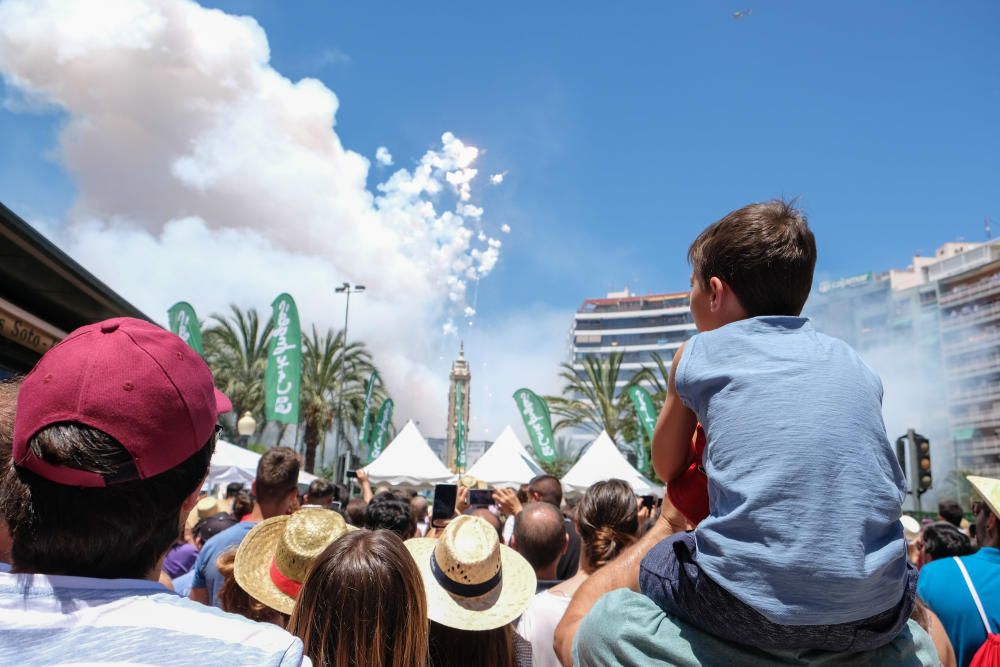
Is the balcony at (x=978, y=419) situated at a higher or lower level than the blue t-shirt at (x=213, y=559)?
higher

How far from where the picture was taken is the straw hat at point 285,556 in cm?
293

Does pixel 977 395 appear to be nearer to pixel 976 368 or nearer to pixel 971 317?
pixel 976 368

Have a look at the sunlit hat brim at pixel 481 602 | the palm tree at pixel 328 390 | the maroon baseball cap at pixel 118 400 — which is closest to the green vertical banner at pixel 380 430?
the palm tree at pixel 328 390

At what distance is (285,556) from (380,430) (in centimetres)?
2356

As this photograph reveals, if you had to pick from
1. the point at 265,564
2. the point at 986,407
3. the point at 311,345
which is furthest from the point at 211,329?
the point at 986,407

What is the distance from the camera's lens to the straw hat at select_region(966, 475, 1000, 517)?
11.0 ft

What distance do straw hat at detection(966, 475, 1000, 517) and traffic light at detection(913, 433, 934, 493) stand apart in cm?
1148

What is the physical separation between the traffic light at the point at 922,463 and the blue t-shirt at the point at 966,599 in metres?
11.0

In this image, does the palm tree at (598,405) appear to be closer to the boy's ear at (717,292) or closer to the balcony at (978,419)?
the boy's ear at (717,292)

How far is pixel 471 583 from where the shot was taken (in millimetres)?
2758

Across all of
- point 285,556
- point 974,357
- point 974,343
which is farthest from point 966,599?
point 974,357

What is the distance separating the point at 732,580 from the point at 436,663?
1.78m

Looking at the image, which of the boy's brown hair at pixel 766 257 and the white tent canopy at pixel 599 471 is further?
the white tent canopy at pixel 599 471

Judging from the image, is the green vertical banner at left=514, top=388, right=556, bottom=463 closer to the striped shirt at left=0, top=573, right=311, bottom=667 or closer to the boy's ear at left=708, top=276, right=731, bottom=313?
the boy's ear at left=708, top=276, right=731, bottom=313
